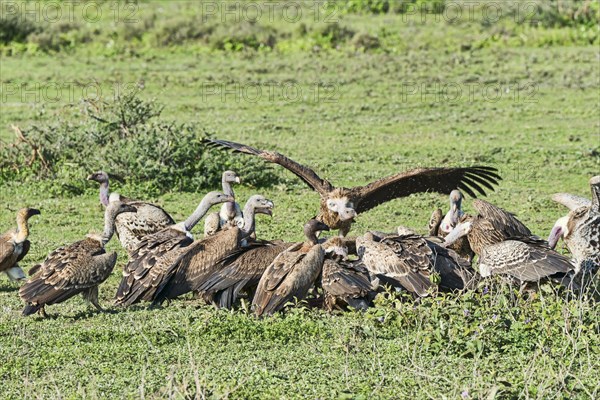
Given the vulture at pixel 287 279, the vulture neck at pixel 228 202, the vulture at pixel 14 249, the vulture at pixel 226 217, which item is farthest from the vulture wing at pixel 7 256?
the vulture at pixel 287 279

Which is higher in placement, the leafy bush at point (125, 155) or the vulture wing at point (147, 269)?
the vulture wing at point (147, 269)

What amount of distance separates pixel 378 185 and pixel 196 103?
773 centimetres

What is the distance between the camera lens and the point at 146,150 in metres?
12.3

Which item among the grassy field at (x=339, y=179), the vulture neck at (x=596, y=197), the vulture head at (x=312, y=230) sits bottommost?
the grassy field at (x=339, y=179)

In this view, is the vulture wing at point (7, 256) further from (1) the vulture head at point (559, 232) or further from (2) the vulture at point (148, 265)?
A: (1) the vulture head at point (559, 232)

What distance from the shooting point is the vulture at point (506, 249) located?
792cm

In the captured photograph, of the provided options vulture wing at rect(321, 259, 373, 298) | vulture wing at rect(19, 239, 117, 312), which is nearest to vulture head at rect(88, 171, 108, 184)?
vulture wing at rect(19, 239, 117, 312)

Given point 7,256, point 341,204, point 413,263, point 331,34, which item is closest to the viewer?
point 413,263

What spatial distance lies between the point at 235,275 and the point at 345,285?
31.9 inches

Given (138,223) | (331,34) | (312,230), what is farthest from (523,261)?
(331,34)

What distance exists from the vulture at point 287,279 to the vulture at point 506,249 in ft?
3.82

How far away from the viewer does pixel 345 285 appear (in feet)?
25.2

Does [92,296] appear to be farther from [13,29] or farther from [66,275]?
[13,29]

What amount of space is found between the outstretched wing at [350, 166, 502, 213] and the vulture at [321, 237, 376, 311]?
61.9 inches
